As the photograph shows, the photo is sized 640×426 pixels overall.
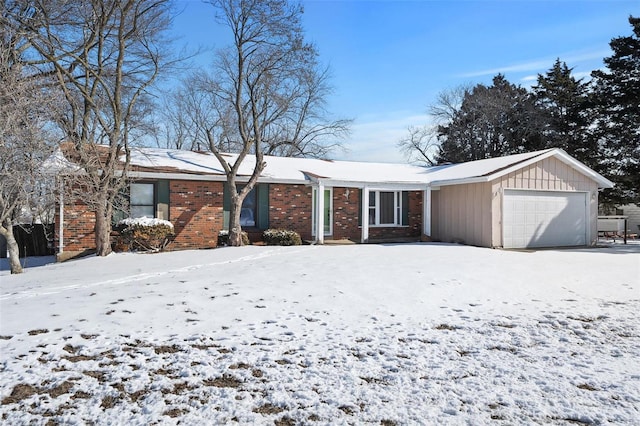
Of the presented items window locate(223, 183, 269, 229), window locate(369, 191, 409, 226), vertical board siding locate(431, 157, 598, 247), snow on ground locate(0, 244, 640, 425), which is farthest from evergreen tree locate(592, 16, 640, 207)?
window locate(223, 183, 269, 229)

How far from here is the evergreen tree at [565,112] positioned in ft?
93.6

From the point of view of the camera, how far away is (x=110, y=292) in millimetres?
7586

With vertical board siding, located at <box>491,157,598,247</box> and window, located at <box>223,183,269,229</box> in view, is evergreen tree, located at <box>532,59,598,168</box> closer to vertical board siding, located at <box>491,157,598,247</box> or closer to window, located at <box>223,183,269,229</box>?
vertical board siding, located at <box>491,157,598,247</box>

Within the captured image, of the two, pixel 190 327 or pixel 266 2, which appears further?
pixel 266 2

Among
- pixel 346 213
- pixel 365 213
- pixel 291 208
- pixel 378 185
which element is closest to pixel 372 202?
pixel 346 213

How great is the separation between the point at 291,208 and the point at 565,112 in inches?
915

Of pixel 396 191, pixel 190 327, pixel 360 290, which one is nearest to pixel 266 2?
pixel 396 191

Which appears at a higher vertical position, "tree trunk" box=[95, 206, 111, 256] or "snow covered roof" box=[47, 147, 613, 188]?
"snow covered roof" box=[47, 147, 613, 188]

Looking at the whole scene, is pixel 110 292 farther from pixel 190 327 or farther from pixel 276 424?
pixel 276 424

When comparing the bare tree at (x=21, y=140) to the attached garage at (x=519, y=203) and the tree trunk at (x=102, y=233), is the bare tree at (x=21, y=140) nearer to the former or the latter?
Answer: the tree trunk at (x=102, y=233)

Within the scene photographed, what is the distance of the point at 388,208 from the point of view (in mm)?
18609

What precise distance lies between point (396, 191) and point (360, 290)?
11.0 meters

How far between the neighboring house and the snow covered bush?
0.75 m

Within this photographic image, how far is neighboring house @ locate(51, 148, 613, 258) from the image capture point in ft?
48.5
